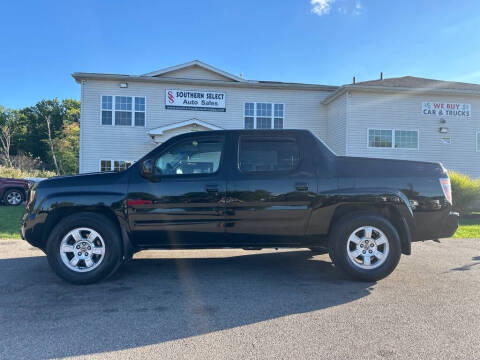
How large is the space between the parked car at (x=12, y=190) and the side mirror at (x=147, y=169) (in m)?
10.9

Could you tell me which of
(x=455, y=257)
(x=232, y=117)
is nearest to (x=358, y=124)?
(x=232, y=117)

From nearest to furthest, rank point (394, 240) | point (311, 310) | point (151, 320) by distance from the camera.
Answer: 1. point (151, 320)
2. point (311, 310)
3. point (394, 240)

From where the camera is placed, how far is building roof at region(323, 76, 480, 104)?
15.3 meters

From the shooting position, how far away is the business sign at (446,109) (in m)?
16.1

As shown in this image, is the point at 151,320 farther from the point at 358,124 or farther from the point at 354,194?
the point at 358,124

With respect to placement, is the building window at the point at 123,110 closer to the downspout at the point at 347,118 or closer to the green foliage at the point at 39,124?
the downspout at the point at 347,118

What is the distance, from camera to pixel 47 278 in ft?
14.0

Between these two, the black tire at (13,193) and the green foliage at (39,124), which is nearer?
the black tire at (13,193)

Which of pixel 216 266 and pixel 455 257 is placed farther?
pixel 455 257

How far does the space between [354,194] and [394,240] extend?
2.45 feet

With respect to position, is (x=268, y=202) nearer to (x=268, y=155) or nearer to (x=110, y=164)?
(x=268, y=155)

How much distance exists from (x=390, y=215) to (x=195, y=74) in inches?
563

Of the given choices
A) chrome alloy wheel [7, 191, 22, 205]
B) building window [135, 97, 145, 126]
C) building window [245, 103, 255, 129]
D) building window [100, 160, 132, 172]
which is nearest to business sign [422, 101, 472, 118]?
building window [245, 103, 255, 129]

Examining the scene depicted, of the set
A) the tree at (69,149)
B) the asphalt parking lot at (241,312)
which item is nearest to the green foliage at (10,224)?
the asphalt parking lot at (241,312)
